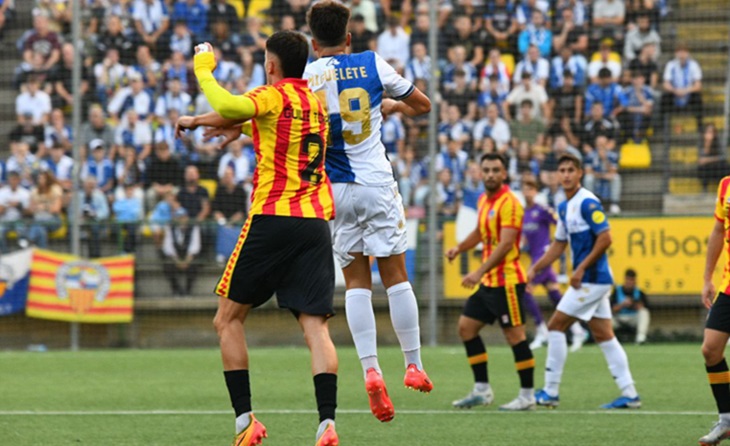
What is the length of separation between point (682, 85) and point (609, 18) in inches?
64.3

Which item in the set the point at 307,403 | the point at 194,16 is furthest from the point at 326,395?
the point at 194,16

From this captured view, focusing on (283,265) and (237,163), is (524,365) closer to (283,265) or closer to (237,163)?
(283,265)

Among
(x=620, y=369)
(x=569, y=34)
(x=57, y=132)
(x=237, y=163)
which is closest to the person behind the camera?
(x=620, y=369)

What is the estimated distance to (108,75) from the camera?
60.8 ft

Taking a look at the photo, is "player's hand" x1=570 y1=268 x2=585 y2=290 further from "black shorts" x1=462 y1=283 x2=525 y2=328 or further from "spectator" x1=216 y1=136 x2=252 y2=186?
"spectator" x1=216 y1=136 x2=252 y2=186

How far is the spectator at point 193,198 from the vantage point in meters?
18.1

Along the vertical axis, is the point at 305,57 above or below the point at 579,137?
above

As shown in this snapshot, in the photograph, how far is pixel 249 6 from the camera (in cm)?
1941

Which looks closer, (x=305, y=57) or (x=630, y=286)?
(x=305, y=57)

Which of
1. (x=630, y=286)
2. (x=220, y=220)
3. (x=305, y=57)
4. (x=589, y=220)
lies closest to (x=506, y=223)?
(x=589, y=220)

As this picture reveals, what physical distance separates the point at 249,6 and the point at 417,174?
4.02 metres

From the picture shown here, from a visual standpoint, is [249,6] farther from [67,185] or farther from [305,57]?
[305,57]

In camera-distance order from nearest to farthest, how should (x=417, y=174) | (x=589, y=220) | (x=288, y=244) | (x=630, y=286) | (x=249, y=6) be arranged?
(x=288, y=244) → (x=589, y=220) → (x=630, y=286) → (x=417, y=174) → (x=249, y=6)

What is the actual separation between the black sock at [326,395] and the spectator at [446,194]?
1122 centimetres
